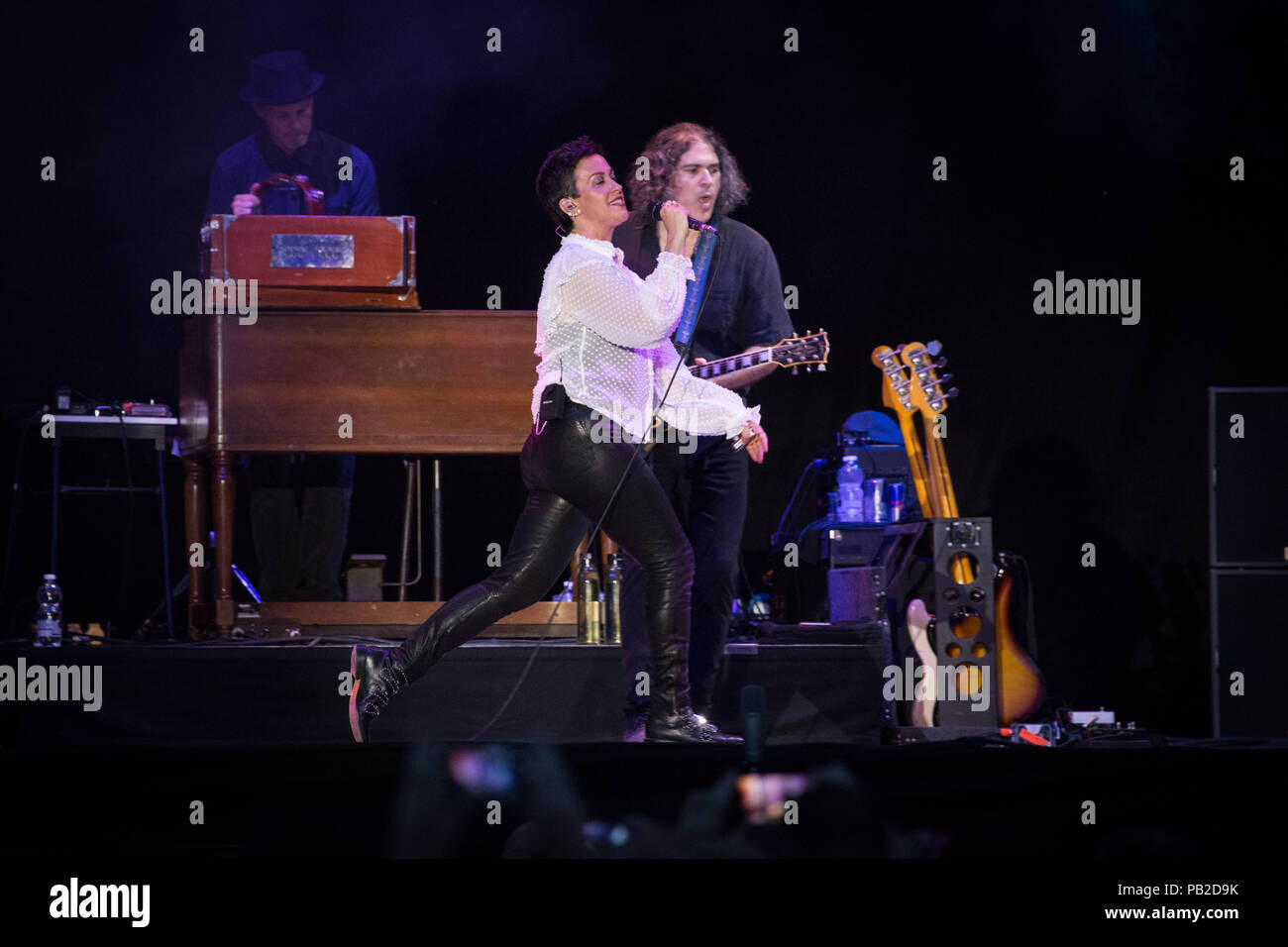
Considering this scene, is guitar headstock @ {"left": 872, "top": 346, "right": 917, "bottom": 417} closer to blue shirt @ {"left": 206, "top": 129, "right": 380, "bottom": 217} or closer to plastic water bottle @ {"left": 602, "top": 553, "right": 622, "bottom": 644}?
plastic water bottle @ {"left": 602, "top": 553, "right": 622, "bottom": 644}

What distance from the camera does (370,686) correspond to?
431cm

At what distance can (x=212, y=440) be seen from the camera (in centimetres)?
559

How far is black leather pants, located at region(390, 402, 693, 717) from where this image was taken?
4168 mm

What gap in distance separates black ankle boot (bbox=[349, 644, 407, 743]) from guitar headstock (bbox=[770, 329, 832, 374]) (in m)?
1.81

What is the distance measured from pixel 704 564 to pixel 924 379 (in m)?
1.45

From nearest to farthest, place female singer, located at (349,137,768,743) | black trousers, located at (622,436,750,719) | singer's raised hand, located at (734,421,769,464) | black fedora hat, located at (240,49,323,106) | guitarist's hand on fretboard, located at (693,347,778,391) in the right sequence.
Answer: female singer, located at (349,137,768,743) < singer's raised hand, located at (734,421,769,464) < black trousers, located at (622,436,750,719) < guitarist's hand on fretboard, located at (693,347,778,391) < black fedora hat, located at (240,49,323,106)

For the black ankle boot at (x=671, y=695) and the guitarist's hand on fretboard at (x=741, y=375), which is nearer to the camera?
the black ankle boot at (x=671, y=695)

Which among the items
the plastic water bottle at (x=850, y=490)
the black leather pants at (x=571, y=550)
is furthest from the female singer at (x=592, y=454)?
the plastic water bottle at (x=850, y=490)

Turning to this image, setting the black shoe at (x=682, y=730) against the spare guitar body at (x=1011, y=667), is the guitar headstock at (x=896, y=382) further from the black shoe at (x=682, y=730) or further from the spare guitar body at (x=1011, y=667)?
the black shoe at (x=682, y=730)

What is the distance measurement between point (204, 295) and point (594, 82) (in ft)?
8.62

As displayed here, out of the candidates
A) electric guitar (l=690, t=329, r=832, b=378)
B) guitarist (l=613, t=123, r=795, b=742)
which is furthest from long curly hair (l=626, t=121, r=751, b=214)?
electric guitar (l=690, t=329, r=832, b=378)

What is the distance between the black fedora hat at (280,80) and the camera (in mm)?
6652
